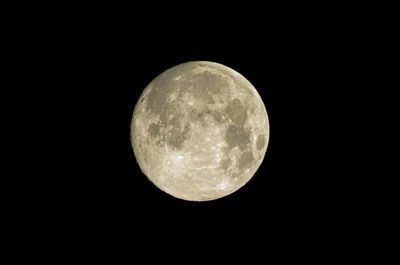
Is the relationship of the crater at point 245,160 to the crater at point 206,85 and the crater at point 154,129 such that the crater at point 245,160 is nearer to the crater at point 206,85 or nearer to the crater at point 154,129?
the crater at point 206,85

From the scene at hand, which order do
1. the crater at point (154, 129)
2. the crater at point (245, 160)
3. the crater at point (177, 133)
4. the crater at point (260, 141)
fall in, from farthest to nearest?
the crater at point (260, 141), the crater at point (245, 160), the crater at point (154, 129), the crater at point (177, 133)

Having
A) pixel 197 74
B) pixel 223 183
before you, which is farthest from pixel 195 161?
pixel 197 74

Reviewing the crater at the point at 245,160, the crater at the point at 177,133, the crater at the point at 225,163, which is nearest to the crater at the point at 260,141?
the crater at the point at 245,160

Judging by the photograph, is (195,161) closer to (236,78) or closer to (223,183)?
(223,183)

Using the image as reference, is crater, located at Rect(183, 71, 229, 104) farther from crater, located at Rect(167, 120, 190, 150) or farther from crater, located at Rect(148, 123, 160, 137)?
crater, located at Rect(148, 123, 160, 137)

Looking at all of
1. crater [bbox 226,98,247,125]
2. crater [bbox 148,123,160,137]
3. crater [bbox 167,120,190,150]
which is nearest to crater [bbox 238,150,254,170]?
crater [bbox 226,98,247,125]

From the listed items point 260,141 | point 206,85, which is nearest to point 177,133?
point 206,85

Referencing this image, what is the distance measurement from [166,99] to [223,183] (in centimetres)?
119

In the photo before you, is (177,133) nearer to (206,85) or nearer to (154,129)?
(154,129)

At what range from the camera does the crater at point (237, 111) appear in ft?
9.99

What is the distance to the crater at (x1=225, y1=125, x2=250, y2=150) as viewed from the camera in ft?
9.92

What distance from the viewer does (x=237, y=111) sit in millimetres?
3092

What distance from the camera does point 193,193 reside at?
3.40 meters

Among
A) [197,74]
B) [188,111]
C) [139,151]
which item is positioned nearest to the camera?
[188,111]
